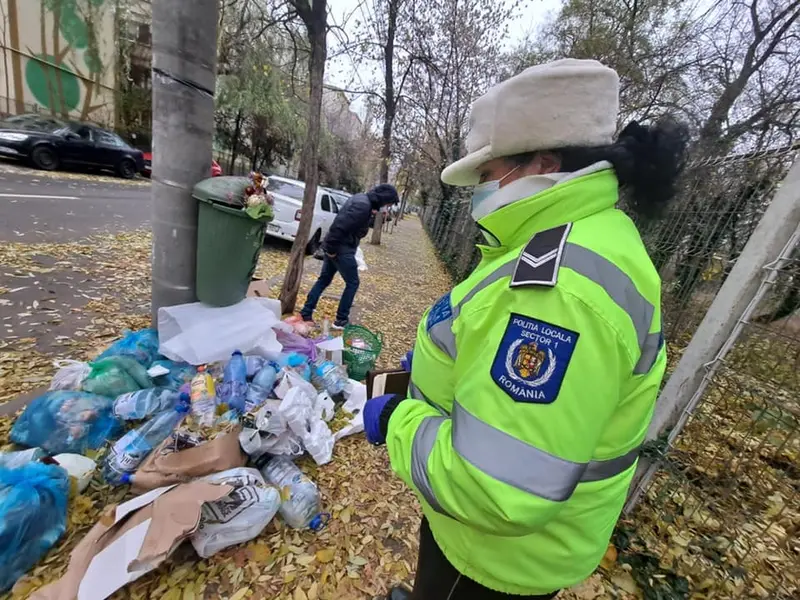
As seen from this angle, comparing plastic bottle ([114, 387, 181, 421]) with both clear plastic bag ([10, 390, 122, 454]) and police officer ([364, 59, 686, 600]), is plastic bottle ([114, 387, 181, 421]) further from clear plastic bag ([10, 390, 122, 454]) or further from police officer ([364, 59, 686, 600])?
police officer ([364, 59, 686, 600])

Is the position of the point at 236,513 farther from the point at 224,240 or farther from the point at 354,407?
the point at 224,240

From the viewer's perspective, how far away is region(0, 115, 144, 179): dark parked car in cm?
1127

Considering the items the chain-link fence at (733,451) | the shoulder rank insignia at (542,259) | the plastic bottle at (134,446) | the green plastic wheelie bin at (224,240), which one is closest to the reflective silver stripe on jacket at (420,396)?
the shoulder rank insignia at (542,259)

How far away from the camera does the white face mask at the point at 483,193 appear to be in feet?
3.55

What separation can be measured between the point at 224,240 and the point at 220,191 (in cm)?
33

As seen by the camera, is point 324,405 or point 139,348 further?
point 324,405

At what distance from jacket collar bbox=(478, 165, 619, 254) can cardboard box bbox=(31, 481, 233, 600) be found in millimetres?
1878

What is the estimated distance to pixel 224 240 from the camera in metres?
2.67

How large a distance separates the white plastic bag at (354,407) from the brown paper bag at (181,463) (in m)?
0.91

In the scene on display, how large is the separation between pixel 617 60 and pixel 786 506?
1050 cm

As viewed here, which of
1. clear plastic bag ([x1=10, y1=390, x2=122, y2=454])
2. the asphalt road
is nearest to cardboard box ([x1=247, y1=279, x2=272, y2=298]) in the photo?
clear plastic bag ([x1=10, y1=390, x2=122, y2=454])

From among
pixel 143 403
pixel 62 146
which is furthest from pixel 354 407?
pixel 62 146

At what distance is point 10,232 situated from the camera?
18.8 ft

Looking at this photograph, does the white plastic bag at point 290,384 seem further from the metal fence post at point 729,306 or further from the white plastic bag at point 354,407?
the metal fence post at point 729,306
